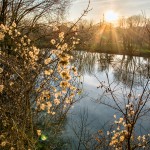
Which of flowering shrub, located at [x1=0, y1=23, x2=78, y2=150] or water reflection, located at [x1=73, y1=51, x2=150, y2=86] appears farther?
water reflection, located at [x1=73, y1=51, x2=150, y2=86]

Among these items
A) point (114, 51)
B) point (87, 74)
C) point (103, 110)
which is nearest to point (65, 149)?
point (103, 110)

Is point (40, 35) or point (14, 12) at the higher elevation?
point (14, 12)

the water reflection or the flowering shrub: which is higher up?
the flowering shrub

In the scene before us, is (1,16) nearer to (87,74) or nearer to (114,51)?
(87,74)

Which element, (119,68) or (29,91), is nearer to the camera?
(29,91)

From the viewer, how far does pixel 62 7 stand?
58.5 feet

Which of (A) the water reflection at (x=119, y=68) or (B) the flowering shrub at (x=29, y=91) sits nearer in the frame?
(B) the flowering shrub at (x=29, y=91)

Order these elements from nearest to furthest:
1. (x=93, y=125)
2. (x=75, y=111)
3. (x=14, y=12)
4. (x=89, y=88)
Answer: (x=93, y=125) → (x=75, y=111) → (x=14, y=12) → (x=89, y=88)

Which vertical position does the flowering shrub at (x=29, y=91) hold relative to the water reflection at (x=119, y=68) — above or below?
above

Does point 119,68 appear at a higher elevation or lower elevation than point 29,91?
lower

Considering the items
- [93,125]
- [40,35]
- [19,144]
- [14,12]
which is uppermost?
[14,12]

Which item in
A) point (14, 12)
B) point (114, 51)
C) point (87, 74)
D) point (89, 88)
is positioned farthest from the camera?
point (114, 51)

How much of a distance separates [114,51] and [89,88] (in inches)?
1110

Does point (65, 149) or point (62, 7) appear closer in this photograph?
point (65, 149)
